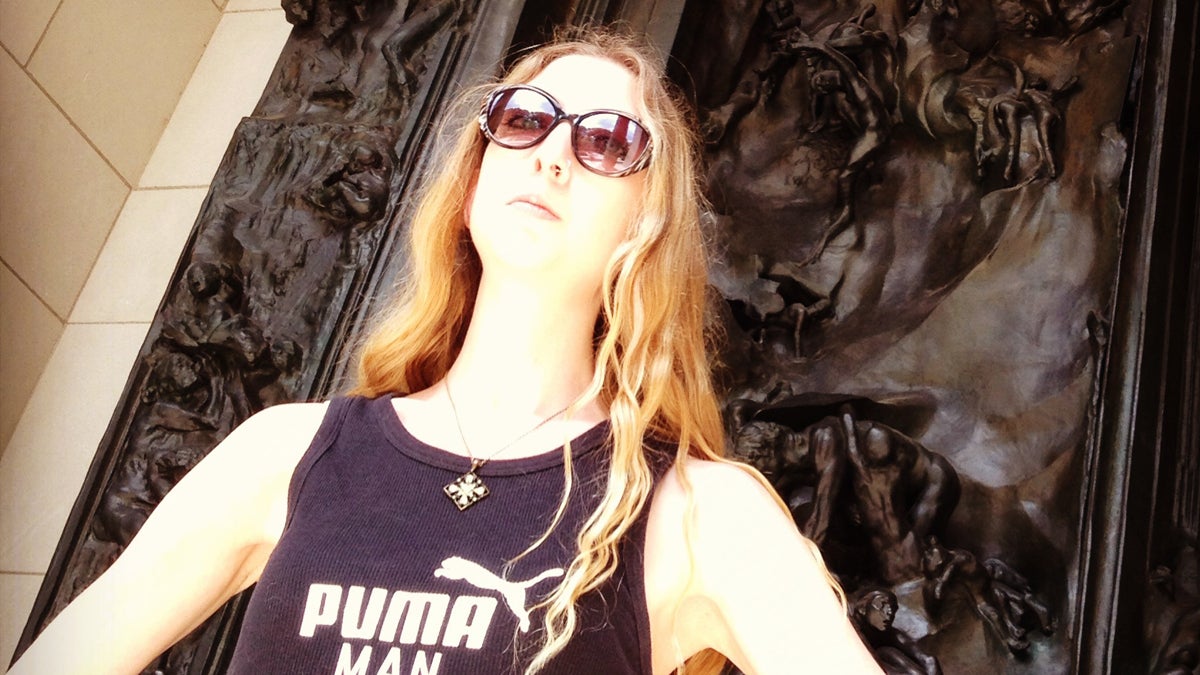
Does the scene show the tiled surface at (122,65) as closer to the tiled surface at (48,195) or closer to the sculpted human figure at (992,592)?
the tiled surface at (48,195)

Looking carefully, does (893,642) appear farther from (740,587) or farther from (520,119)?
(520,119)

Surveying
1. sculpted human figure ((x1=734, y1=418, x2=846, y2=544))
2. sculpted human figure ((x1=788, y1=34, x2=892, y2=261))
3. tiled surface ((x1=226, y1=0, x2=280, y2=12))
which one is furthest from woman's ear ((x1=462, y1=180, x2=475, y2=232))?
tiled surface ((x1=226, y1=0, x2=280, y2=12))

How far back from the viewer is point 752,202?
12.4 ft

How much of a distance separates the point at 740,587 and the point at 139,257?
284 cm

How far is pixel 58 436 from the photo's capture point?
3.93 m

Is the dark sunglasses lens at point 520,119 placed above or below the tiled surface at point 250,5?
above

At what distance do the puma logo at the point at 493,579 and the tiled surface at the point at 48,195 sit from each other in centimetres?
249

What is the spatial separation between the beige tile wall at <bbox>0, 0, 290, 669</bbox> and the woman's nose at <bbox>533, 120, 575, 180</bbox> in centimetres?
210

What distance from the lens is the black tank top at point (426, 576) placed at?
1763mm

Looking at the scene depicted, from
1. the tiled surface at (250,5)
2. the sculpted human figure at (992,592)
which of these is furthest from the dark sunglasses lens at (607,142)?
the tiled surface at (250,5)

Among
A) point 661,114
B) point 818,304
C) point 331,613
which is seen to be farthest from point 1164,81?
point 331,613

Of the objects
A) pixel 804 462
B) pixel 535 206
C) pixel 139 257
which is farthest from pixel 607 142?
pixel 139 257

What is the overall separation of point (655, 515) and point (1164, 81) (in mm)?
1946

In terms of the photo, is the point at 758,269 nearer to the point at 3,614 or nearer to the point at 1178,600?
the point at 1178,600
